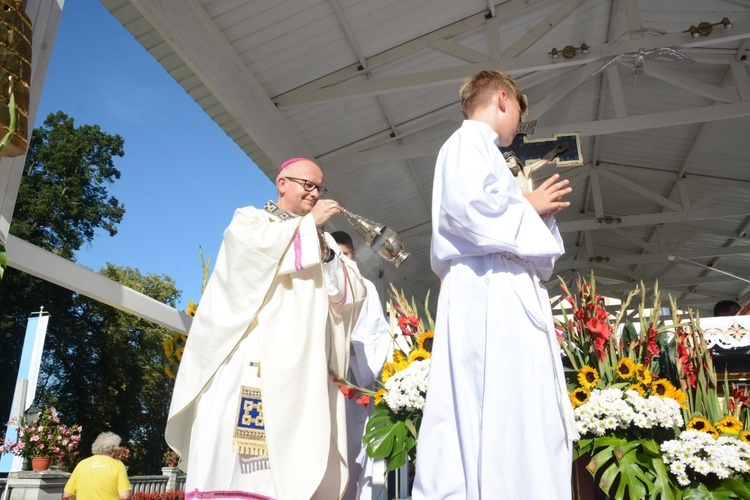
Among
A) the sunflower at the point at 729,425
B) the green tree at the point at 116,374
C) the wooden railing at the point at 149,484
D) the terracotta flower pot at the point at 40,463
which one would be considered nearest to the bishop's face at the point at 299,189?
the sunflower at the point at 729,425

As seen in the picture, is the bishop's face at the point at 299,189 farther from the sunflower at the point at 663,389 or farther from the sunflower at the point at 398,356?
the sunflower at the point at 663,389

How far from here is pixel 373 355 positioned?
3068 millimetres

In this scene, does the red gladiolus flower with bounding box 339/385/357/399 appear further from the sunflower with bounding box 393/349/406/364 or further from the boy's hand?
the boy's hand

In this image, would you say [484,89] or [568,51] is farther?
[568,51]

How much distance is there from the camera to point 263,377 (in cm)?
229

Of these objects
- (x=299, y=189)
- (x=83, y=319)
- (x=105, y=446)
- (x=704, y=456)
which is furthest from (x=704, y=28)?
(x=83, y=319)

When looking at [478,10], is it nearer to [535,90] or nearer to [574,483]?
[535,90]

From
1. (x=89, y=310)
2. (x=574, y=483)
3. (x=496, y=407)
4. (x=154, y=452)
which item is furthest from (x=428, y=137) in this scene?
(x=154, y=452)

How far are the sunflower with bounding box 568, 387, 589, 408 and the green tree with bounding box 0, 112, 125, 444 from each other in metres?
20.0

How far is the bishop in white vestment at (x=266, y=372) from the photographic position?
7.22 ft

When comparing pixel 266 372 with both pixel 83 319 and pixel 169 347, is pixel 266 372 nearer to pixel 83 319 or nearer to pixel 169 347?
pixel 169 347

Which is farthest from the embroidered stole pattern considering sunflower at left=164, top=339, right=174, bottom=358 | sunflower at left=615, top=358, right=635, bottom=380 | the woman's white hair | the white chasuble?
the woman's white hair

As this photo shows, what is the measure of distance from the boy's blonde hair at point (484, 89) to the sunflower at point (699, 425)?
119cm

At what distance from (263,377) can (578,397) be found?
1.08m
